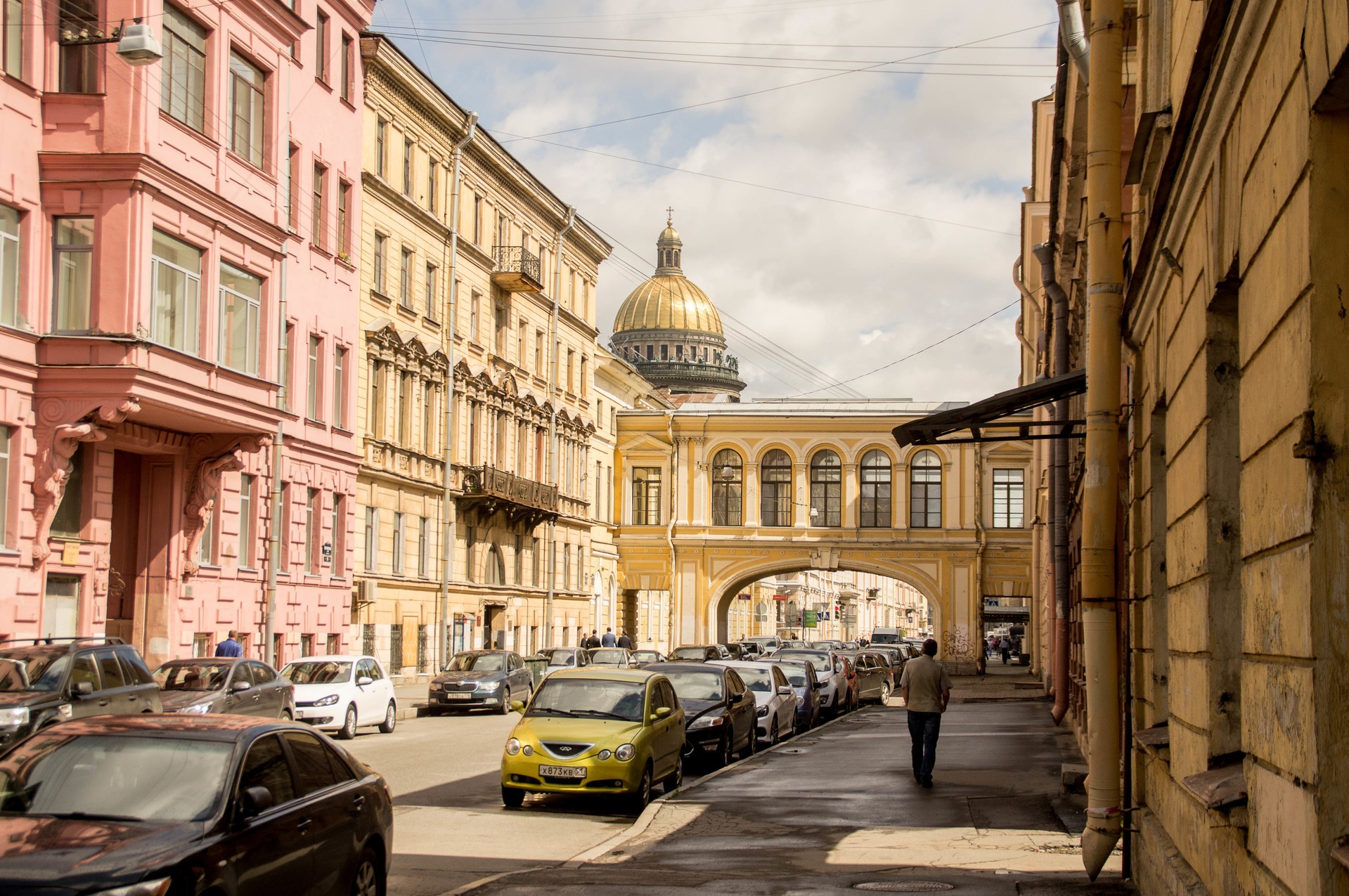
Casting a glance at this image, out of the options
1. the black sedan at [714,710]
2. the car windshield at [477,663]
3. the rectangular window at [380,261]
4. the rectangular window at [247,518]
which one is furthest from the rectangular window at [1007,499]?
the black sedan at [714,710]

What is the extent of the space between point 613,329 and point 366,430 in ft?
353

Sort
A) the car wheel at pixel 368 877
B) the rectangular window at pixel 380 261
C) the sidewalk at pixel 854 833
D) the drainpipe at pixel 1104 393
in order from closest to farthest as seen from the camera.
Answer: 1. the car wheel at pixel 368 877
2. the drainpipe at pixel 1104 393
3. the sidewalk at pixel 854 833
4. the rectangular window at pixel 380 261

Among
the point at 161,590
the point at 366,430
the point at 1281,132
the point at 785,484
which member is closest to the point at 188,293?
the point at 161,590

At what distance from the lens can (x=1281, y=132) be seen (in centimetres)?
520

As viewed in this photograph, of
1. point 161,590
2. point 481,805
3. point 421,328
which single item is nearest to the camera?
point 481,805

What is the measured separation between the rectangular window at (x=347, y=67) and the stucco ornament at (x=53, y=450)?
1597 centimetres

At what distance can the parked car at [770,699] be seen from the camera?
27.2 m

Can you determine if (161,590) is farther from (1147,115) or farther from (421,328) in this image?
(1147,115)

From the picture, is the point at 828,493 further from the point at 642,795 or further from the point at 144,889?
the point at 144,889

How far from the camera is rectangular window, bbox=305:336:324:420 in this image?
36.7 metres

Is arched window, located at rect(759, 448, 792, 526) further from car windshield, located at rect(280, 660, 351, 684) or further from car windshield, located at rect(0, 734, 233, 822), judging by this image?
car windshield, located at rect(0, 734, 233, 822)

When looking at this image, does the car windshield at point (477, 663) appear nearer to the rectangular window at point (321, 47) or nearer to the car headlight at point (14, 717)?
the rectangular window at point (321, 47)

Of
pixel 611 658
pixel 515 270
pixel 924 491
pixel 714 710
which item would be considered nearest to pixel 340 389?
pixel 611 658

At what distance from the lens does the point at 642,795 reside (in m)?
17.5
